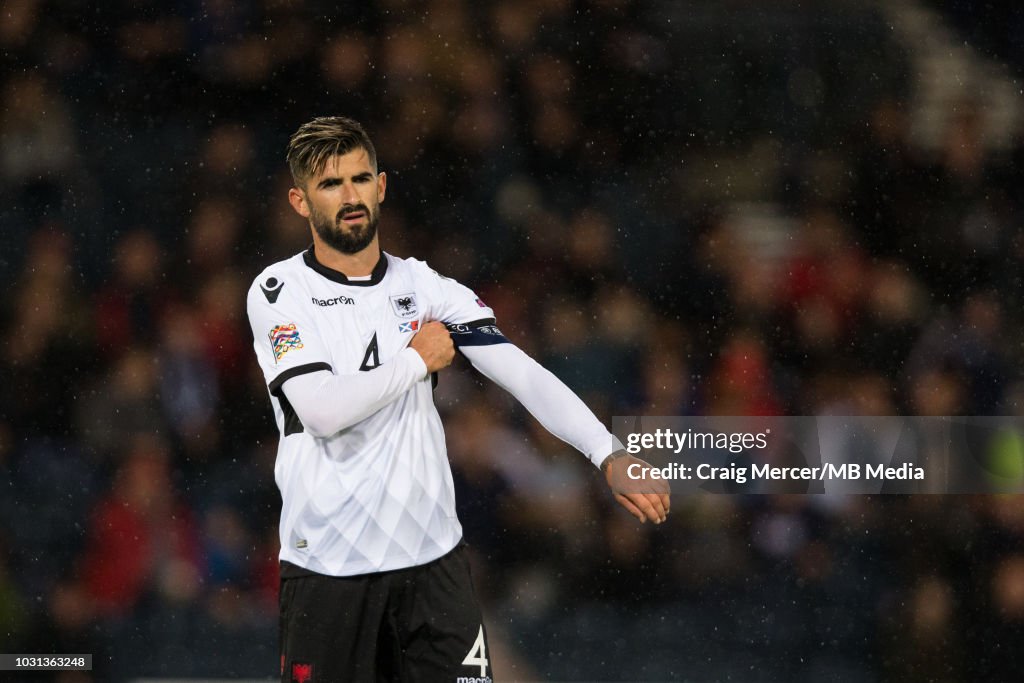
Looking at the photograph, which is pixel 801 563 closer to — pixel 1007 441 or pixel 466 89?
pixel 1007 441

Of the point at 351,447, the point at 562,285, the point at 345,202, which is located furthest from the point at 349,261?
the point at 562,285

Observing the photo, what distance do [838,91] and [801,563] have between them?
5.70 feet

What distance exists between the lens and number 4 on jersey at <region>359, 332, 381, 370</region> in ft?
9.34

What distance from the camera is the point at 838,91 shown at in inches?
169

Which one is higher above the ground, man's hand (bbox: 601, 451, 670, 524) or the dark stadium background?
the dark stadium background

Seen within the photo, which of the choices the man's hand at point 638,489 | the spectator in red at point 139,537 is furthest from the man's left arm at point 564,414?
the spectator in red at point 139,537

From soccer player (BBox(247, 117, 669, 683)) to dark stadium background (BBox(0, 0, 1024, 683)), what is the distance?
1388 mm

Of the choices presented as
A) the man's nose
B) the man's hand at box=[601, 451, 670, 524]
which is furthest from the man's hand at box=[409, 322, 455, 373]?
the man's hand at box=[601, 451, 670, 524]

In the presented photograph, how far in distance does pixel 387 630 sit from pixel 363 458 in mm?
403

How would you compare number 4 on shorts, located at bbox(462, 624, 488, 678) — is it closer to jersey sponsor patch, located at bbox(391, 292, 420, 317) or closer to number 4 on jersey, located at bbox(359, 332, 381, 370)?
number 4 on jersey, located at bbox(359, 332, 381, 370)

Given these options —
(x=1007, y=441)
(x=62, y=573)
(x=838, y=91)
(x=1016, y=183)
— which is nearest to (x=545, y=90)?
(x=838, y=91)

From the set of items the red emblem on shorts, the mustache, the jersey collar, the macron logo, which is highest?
the mustache

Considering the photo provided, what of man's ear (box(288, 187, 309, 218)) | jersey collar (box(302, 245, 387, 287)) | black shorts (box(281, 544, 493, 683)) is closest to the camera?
black shorts (box(281, 544, 493, 683))

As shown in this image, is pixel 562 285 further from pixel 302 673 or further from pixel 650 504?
pixel 302 673
